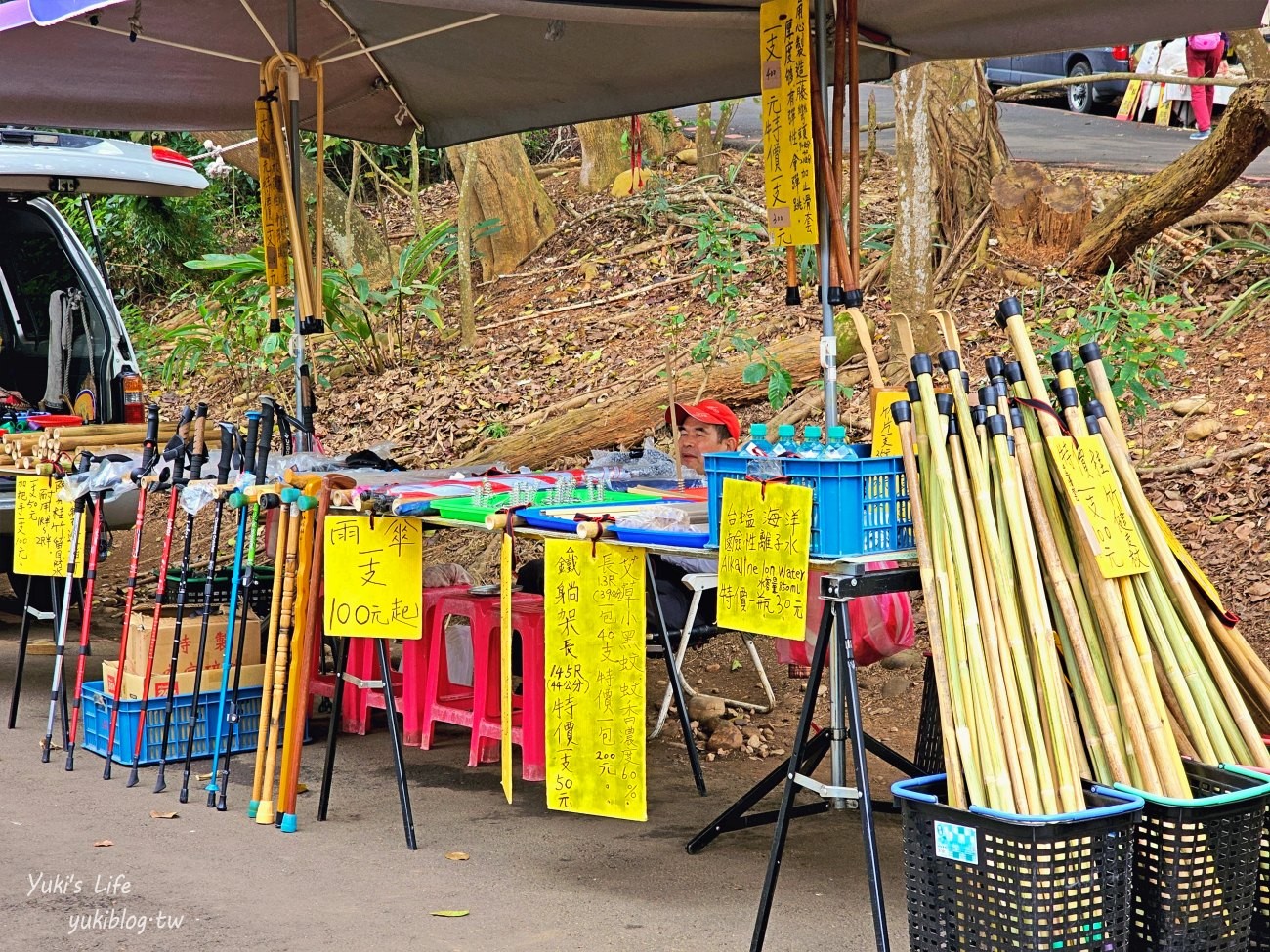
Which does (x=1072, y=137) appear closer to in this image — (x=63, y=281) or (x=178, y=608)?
(x=63, y=281)

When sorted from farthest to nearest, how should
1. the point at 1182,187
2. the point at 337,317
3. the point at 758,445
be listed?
the point at 337,317, the point at 1182,187, the point at 758,445

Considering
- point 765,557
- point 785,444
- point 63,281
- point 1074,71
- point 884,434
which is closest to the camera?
point 765,557

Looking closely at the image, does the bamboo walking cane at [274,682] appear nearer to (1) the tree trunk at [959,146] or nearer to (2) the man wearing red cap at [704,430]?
(2) the man wearing red cap at [704,430]

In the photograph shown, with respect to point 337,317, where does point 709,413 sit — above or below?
below

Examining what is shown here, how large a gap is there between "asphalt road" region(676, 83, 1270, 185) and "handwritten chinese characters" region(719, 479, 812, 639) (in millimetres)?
8754

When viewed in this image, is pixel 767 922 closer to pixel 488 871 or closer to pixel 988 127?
pixel 488 871

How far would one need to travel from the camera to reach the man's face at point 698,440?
538 cm

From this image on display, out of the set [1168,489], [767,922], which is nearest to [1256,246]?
[1168,489]

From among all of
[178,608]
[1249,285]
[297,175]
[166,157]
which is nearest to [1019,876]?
[178,608]

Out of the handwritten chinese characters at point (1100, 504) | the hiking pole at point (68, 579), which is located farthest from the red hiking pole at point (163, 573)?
the handwritten chinese characters at point (1100, 504)

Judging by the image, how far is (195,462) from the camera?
4.85 metres

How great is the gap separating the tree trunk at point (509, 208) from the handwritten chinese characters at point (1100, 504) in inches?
367

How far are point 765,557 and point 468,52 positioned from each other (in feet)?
11.0

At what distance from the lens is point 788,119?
4.41 m
